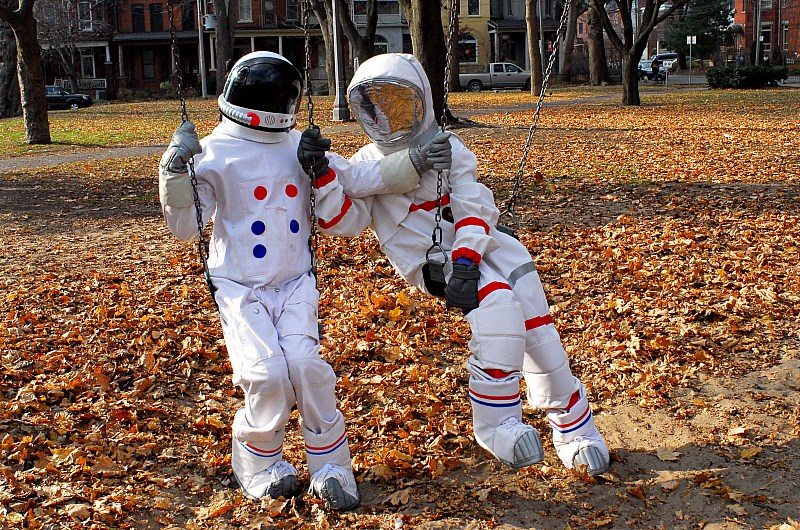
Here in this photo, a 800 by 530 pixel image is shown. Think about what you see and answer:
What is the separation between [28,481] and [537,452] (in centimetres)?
236

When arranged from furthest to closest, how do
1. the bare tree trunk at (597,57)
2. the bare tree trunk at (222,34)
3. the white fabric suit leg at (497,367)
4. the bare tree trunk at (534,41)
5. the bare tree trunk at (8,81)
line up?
the bare tree trunk at (222,34) → the bare tree trunk at (597,57) → the bare tree trunk at (534,41) → the bare tree trunk at (8,81) → the white fabric suit leg at (497,367)

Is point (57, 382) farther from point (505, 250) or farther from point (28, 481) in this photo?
point (505, 250)

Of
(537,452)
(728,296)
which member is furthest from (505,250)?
(728,296)

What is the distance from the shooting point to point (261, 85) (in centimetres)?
387

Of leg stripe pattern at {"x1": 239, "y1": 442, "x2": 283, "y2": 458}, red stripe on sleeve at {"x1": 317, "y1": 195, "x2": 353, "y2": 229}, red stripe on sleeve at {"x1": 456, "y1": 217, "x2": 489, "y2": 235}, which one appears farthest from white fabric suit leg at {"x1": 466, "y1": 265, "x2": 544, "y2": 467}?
leg stripe pattern at {"x1": 239, "y1": 442, "x2": 283, "y2": 458}

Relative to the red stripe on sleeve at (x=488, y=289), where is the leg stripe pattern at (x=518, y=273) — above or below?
above

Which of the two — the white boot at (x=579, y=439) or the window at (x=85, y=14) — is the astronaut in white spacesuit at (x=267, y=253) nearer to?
the white boot at (x=579, y=439)

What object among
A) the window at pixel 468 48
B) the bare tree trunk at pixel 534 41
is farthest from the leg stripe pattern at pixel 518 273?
the window at pixel 468 48

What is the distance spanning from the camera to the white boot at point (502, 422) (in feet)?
12.1

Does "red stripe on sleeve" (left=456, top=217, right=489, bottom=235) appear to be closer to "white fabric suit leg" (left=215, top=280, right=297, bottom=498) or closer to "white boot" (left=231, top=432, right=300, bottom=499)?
"white fabric suit leg" (left=215, top=280, right=297, bottom=498)

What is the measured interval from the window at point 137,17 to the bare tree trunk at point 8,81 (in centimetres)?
2831

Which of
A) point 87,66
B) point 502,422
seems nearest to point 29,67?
point 502,422

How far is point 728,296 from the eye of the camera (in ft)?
22.2

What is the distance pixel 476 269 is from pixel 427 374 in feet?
6.05
